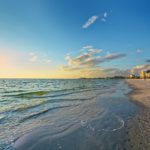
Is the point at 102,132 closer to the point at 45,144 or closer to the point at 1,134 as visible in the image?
the point at 45,144

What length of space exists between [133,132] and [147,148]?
4.39 feet

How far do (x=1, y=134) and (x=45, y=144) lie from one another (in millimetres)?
2310

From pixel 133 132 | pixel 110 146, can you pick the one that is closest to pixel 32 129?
pixel 110 146

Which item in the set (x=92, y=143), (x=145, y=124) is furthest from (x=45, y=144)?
(x=145, y=124)

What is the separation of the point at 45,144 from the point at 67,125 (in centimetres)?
233

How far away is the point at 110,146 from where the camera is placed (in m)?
4.59

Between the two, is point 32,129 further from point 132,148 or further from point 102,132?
point 132,148

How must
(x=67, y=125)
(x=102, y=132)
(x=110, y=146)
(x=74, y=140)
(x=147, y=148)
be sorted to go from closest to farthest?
(x=147, y=148)
(x=110, y=146)
(x=74, y=140)
(x=102, y=132)
(x=67, y=125)

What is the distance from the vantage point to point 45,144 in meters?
5.03

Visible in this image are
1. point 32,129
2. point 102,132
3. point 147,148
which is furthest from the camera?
point 32,129

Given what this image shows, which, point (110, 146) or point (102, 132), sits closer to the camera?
point (110, 146)

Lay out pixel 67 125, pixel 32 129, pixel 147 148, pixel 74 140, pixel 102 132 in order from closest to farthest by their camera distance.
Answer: pixel 147 148 < pixel 74 140 < pixel 102 132 < pixel 32 129 < pixel 67 125

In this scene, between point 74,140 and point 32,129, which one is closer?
point 74,140

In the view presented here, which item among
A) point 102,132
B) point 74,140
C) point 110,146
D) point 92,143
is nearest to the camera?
point 110,146
